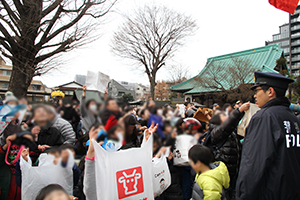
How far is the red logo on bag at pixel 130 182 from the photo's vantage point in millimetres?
1777

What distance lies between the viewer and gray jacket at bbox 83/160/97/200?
1.76 metres

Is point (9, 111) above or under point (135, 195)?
above

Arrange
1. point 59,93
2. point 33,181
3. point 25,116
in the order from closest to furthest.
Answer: point 25,116 < point 59,93 < point 33,181

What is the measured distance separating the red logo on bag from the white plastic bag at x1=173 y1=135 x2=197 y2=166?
553 mm

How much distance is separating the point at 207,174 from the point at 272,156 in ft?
2.45

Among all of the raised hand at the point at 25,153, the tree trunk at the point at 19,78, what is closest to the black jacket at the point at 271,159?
the raised hand at the point at 25,153

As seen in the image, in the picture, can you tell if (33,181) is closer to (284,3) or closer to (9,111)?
(9,111)

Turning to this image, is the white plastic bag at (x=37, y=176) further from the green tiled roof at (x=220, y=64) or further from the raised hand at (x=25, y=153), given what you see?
the green tiled roof at (x=220, y=64)

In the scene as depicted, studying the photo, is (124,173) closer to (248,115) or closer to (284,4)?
(248,115)

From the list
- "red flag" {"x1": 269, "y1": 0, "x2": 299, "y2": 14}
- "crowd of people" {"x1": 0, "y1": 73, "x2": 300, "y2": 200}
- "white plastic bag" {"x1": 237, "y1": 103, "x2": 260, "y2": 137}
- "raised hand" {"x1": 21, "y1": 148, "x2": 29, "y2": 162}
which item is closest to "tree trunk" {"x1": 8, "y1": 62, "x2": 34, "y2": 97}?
"crowd of people" {"x1": 0, "y1": 73, "x2": 300, "y2": 200}

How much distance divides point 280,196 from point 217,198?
24.3 inches

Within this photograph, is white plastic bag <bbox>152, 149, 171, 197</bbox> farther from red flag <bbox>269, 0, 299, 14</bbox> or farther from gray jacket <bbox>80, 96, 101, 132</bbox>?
red flag <bbox>269, 0, 299, 14</bbox>

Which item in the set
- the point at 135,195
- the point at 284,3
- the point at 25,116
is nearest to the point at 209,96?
the point at 135,195

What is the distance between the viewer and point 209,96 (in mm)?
2648
